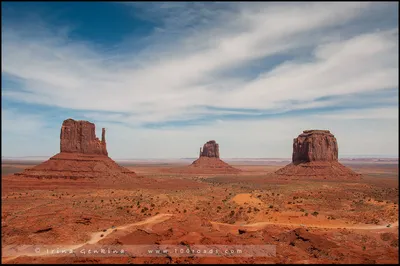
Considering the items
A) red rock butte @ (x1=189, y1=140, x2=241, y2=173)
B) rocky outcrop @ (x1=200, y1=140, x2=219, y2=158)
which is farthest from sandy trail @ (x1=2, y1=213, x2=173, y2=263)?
rocky outcrop @ (x1=200, y1=140, x2=219, y2=158)

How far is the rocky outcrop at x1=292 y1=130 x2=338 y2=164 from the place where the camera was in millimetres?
103062

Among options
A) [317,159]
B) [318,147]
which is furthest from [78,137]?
[317,159]

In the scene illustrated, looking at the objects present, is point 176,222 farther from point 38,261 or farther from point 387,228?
point 387,228

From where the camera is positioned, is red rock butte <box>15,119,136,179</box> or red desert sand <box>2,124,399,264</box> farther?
red rock butte <box>15,119,136,179</box>

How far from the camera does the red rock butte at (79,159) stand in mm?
71812

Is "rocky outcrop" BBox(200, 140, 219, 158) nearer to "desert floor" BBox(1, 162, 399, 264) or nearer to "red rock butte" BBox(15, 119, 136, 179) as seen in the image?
"red rock butte" BBox(15, 119, 136, 179)

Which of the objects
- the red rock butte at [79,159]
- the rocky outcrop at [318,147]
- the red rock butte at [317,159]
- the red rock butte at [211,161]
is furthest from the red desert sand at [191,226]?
the red rock butte at [211,161]

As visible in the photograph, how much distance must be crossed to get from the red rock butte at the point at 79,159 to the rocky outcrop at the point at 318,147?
2617 inches

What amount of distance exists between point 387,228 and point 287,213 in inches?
490

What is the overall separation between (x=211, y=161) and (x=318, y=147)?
7159 centimetres

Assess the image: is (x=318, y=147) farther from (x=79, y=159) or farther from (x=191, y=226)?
(x=191, y=226)

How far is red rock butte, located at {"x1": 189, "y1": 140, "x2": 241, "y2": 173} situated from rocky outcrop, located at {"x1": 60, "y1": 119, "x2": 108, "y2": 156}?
8299 cm

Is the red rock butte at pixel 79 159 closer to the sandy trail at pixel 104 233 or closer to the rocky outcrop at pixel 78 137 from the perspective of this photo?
the rocky outcrop at pixel 78 137

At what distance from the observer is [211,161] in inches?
6398
